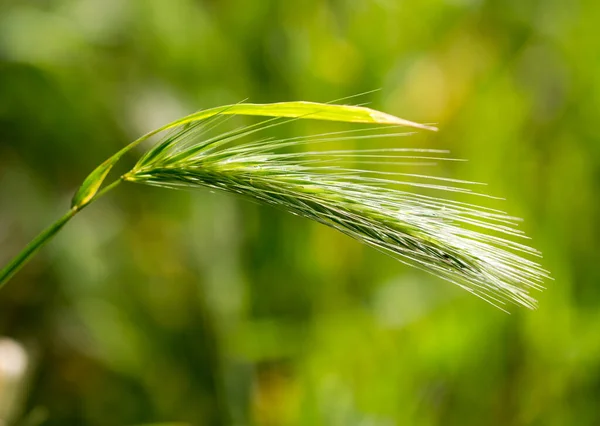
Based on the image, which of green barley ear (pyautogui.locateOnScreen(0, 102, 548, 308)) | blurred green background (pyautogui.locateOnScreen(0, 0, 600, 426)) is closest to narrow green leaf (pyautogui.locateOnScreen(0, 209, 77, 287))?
green barley ear (pyautogui.locateOnScreen(0, 102, 548, 308))

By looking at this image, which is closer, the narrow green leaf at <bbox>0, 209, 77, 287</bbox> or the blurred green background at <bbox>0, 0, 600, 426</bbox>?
the narrow green leaf at <bbox>0, 209, 77, 287</bbox>

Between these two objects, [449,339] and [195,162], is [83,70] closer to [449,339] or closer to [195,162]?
[449,339]

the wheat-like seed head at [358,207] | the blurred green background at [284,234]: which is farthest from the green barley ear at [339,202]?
the blurred green background at [284,234]

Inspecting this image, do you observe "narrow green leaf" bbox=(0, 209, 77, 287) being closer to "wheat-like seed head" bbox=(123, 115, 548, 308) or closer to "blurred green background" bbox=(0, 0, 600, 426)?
"wheat-like seed head" bbox=(123, 115, 548, 308)

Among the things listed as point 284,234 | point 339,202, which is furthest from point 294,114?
point 284,234

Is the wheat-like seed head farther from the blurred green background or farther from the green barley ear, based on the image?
the blurred green background

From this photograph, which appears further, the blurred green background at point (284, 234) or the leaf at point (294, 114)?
the blurred green background at point (284, 234)

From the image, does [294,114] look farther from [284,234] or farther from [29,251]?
[284,234]

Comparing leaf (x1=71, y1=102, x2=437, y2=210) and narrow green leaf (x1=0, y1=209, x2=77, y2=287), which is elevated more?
leaf (x1=71, y1=102, x2=437, y2=210)

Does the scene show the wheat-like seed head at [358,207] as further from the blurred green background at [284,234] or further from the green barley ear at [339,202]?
the blurred green background at [284,234]

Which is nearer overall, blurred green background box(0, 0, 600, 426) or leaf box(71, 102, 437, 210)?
leaf box(71, 102, 437, 210)
